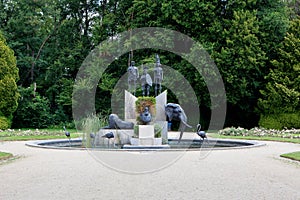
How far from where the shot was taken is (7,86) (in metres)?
26.8

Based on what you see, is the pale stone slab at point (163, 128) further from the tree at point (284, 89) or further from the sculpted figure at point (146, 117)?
the tree at point (284, 89)

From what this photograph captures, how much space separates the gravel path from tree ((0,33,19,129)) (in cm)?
1734

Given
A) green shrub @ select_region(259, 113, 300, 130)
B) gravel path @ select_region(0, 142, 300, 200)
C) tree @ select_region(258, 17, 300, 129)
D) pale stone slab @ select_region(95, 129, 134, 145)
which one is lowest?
gravel path @ select_region(0, 142, 300, 200)

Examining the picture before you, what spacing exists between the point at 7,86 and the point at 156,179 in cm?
2198

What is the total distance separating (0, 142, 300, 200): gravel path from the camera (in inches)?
240

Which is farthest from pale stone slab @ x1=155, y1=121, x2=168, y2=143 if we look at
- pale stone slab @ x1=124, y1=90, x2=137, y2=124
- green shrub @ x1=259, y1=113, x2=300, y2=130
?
green shrub @ x1=259, y1=113, x2=300, y2=130

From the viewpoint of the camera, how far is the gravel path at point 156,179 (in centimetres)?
609

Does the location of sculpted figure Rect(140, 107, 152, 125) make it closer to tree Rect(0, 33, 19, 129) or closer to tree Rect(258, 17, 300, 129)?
tree Rect(258, 17, 300, 129)

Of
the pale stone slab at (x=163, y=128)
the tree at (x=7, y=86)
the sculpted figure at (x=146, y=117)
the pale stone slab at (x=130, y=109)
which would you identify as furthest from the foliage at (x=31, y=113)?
the sculpted figure at (x=146, y=117)

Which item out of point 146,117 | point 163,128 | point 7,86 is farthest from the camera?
point 7,86

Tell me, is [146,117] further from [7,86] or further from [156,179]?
[7,86]

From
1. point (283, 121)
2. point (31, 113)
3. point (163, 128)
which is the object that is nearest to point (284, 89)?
point (283, 121)

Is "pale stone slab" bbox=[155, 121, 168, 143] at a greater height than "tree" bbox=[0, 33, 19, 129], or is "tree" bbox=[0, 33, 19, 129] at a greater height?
"tree" bbox=[0, 33, 19, 129]

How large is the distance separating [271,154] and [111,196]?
23.3ft
